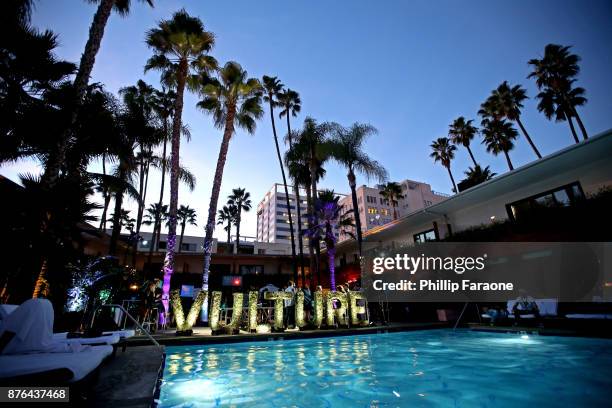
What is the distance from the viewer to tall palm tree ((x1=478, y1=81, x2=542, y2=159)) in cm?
2828

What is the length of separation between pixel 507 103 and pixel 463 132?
5.93 meters

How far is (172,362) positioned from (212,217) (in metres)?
10.2

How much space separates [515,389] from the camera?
16.6 feet

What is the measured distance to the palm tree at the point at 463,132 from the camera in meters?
34.1

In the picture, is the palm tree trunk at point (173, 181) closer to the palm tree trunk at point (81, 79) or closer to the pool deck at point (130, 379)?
the pool deck at point (130, 379)

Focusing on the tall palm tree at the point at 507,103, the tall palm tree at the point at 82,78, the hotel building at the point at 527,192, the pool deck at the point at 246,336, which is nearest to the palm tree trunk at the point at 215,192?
the pool deck at the point at 246,336

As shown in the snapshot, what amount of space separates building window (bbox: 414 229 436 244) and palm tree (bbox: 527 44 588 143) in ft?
54.3

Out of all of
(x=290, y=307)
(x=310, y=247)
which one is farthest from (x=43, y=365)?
(x=310, y=247)

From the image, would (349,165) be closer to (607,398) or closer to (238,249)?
(607,398)

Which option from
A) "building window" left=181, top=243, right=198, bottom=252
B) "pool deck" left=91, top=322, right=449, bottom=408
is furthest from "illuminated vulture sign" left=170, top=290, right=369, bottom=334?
"building window" left=181, top=243, right=198, bottom=252

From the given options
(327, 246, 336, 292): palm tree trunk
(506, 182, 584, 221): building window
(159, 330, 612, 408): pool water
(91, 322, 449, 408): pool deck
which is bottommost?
(159, 330, 612, 408): pool water

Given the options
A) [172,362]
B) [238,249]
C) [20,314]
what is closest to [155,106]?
[172,362]

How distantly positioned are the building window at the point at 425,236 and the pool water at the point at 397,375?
1265 cm

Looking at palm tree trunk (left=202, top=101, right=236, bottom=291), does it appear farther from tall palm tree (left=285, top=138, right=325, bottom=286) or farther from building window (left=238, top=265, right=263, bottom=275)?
building window (left=238, top=265, right=263, bottom=275)
